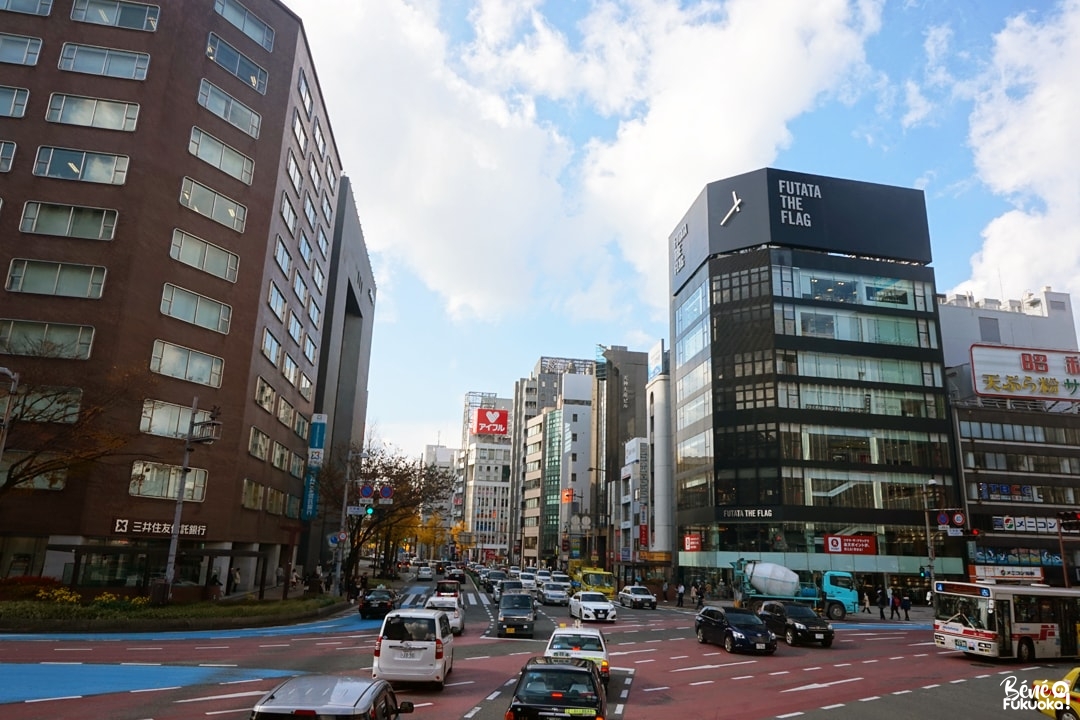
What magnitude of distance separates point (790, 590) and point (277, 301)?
41.3 meters

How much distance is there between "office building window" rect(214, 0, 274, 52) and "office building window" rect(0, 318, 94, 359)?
22.6m

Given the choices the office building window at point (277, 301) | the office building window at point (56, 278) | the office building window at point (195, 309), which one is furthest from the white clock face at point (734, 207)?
the office building window at point (56, 278)

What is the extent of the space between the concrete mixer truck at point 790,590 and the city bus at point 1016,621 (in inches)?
907

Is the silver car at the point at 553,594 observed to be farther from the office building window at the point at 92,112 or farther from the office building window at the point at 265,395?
the office building window at the point at 92,112

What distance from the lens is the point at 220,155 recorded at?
4456 centimetres

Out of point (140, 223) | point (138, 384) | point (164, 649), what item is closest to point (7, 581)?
point (138, 384)

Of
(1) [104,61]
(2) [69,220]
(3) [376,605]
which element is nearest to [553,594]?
(3) [376,605]

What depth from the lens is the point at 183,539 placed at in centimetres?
4066

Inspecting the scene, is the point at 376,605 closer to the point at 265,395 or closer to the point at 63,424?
the point at 63,424

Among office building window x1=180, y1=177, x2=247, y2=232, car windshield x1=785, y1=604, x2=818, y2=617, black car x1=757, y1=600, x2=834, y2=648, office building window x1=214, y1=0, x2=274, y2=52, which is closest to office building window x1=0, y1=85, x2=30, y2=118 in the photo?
office building window x1=180, y1=177, x2=247, y2=232

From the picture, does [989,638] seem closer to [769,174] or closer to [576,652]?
[576,652]

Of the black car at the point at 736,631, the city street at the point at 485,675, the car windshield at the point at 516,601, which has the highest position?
the car windshield at the point at 516,601

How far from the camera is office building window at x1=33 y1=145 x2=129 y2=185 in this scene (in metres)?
39.1

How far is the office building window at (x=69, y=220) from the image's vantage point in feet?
126
